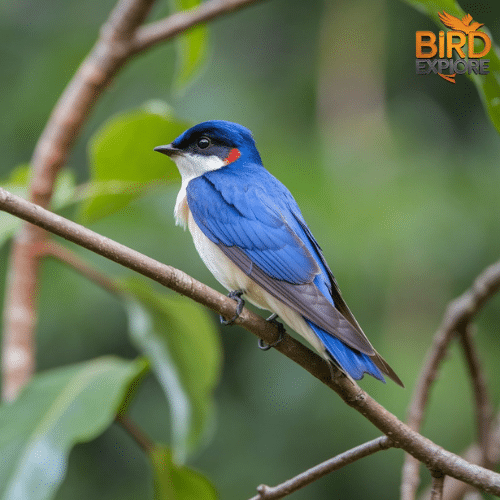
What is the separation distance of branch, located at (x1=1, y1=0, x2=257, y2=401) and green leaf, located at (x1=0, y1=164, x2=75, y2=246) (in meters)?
0.08

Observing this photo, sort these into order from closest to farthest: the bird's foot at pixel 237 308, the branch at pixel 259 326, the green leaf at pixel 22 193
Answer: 1. the branch at pixel 259 326
2. the bird's foot at pixel 237 308
3. the green leaf at pixel 22 193

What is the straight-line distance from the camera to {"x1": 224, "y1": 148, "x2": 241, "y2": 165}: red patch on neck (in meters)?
1.88

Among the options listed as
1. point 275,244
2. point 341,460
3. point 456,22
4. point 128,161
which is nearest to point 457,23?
point 456,22

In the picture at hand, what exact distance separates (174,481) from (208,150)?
3.42ft

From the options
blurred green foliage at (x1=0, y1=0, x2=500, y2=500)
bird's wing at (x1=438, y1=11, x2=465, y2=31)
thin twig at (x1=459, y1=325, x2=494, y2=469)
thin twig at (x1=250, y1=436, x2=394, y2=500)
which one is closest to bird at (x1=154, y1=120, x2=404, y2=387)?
thin twig at (x1=250, y1=436, x2=394, y2=500)

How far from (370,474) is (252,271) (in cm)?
228

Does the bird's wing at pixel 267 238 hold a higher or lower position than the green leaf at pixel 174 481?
higher

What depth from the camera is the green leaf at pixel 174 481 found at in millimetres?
2115

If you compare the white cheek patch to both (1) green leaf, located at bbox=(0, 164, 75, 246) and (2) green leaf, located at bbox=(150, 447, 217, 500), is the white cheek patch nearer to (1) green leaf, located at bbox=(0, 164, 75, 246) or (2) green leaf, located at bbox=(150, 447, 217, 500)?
(1) green leaf, located at bbox=(0, 164, 75, 246)

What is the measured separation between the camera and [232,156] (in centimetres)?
188

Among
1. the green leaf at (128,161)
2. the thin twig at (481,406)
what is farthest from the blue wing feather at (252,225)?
the thin twig at (481,406)

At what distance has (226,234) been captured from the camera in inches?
65.4

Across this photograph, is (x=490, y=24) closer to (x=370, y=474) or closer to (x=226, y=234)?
(x=370, y=474)

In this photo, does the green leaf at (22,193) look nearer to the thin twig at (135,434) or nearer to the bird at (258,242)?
the bird at (258,242)
